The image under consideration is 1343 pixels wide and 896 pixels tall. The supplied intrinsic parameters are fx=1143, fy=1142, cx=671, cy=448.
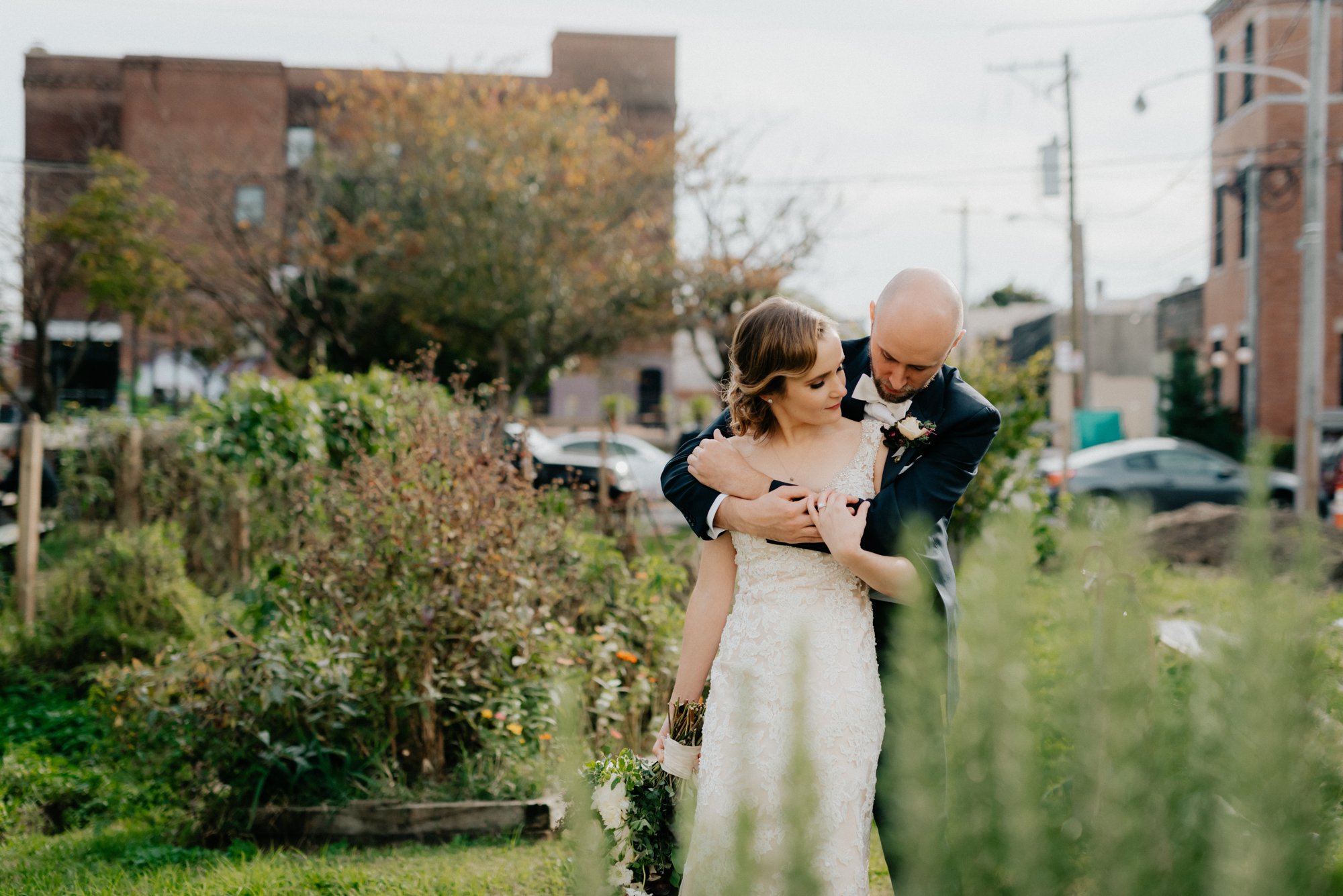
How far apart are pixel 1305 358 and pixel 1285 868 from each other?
16900 mm

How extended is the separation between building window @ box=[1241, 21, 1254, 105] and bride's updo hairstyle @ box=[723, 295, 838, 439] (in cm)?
2791

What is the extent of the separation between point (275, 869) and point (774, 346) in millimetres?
2521

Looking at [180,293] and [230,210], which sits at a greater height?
[230,210]

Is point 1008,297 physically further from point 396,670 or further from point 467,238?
point 396,670

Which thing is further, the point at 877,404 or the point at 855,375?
the point at 855,375

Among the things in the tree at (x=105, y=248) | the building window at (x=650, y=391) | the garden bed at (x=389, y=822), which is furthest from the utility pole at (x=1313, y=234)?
the building window at (x=650, y=391)

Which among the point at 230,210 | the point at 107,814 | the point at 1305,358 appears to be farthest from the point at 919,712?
the point at 230,210

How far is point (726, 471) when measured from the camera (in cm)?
270

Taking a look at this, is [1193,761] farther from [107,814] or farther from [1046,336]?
[1046,336]

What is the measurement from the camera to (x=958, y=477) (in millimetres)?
2564

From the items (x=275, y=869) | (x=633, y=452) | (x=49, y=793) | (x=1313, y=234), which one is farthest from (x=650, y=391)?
(x=275, y=869)

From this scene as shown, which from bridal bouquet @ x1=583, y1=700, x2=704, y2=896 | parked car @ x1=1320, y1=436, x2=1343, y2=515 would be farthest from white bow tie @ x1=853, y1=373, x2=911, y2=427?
parked car @ x1=1320, y1=436, x2=1343, y2=515

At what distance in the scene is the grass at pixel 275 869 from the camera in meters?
3.59

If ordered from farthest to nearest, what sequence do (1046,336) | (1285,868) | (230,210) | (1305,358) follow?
(1046,336), (230,210), (1305,358), (1285,868)
